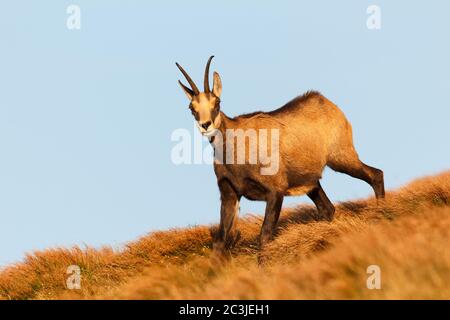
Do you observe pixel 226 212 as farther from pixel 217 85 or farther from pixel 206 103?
pixel 217 85

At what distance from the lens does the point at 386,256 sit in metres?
7.82

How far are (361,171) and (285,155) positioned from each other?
1957 millimetres

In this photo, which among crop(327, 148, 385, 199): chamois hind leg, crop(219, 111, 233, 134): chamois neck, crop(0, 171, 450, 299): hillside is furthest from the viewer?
crop(327, 148, 385, 199): chamois hind leg

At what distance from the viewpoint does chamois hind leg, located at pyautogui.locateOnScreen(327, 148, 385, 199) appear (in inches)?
508

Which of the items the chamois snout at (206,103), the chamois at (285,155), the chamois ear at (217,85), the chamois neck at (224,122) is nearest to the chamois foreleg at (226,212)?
the chamois at (285,155)

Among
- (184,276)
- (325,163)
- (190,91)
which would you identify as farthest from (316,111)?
(184,276)

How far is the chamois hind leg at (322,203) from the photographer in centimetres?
1292

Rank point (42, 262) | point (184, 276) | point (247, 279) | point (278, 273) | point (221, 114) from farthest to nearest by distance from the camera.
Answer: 1. point (42, 262)
2. point (221, 114)
3. point (184, 276)
4. point (278, 273)
5. point (247, 279)

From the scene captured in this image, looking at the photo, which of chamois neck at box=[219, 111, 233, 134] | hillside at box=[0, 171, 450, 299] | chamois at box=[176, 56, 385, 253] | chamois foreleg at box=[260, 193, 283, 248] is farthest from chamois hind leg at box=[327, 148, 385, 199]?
chamois neck at box=[219, 111, 233, 134]

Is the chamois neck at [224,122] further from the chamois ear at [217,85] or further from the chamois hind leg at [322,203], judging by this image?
the chamois hind leg at [322,203]

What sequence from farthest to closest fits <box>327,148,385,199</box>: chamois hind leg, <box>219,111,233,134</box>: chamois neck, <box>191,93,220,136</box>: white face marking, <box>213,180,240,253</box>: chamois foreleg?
1. <box>327,148,385,199</box>: chamois hind leg
2. <box>213,180,240,253</box>: chamois foreleg
3. <box>219,111,233,134</box>: chamois neck
4. <box>191,93,220,136</box>: white face marking

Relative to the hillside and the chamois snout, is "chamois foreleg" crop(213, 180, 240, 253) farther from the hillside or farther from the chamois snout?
the chamois snout
